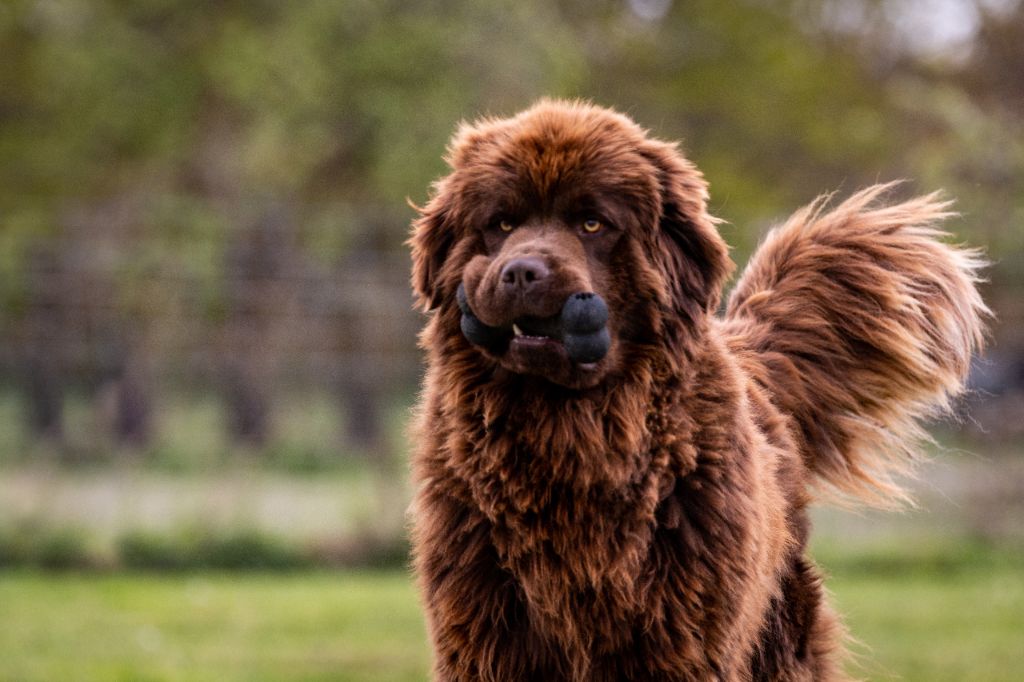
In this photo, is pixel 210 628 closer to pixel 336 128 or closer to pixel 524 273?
pixel 524 273

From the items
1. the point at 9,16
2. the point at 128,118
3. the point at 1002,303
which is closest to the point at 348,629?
the point at 1002,303

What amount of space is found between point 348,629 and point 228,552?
3.67 metres

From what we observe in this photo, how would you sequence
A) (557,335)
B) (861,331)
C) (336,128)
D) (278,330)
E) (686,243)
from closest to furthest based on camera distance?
(557,335) → (686,243) → (861,331) → (278,330) → (336,128)

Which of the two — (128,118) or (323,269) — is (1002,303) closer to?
(323,269)

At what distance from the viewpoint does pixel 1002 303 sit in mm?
16500

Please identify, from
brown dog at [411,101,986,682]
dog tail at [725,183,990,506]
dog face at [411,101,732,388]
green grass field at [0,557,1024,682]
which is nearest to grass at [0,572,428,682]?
green grass field at [0,557,1024,682]

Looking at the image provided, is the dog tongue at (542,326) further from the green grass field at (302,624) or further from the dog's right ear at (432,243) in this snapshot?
the green grass field at (302,624)

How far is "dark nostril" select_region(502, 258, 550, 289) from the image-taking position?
4066 millimetres

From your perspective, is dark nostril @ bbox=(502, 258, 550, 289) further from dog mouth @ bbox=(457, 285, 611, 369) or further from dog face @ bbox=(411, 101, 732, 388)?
dog mouth @ bbox=(457, 285, 611, 369)

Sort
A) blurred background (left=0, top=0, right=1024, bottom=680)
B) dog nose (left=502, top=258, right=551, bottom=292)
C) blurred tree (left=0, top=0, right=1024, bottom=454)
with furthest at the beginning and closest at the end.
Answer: blurred tree (left=0, top=0, right=1024, bottom=454) < blurred background (left=0, top=0, right=1024, bottom=680) < dog nose (left=502, top=258, right=551, bottom=292)

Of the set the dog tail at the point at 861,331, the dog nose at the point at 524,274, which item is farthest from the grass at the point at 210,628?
the dog nose at the point at 524,274

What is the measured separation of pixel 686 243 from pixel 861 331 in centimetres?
154

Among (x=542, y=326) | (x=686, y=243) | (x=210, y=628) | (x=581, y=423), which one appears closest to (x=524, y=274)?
(x=542, y=326)

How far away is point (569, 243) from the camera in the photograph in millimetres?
4242
